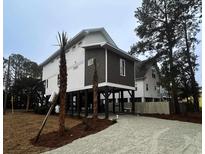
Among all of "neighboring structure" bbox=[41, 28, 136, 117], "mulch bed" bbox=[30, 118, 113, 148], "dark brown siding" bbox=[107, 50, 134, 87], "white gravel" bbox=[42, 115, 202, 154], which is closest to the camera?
"white gravel" bbox=[42, 115, 202, 154]

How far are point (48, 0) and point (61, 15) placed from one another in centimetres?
436

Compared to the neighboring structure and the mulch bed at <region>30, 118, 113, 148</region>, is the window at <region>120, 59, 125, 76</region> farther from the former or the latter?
the mulch bed at <region>30, 118, 113, 148</region>

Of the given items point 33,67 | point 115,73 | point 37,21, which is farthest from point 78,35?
point 33,67

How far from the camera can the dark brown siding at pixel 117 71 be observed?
710 inches

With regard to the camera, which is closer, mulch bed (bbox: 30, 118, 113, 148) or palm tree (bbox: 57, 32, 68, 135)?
mulch bed (bbox: 30, 118, 113, 148)

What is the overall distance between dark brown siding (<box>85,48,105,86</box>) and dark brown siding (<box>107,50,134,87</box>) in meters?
0.51

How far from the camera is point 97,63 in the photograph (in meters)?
18.2

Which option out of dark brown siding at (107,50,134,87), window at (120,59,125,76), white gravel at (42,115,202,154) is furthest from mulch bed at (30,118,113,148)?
window at (120,59,125,76)

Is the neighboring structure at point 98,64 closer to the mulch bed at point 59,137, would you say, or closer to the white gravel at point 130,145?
the mulch bed at point 59,137

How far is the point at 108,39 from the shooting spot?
21969mm

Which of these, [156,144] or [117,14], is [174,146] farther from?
[117,14]

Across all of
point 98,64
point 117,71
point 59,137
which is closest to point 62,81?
point 59,137

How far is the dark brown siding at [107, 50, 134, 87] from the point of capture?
1805 cm

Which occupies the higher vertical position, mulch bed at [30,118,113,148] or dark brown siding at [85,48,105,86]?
dark brown siding at [85,48,105,86]
